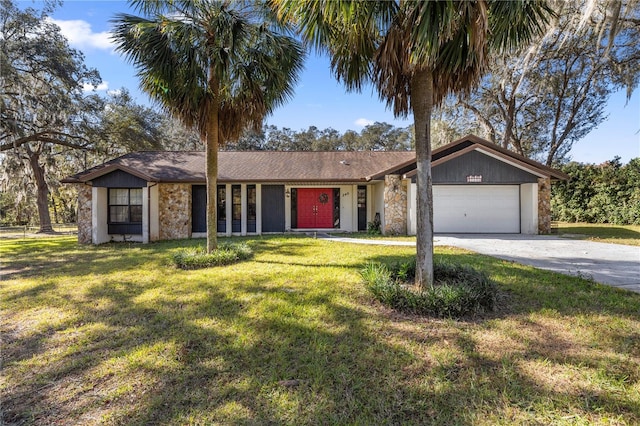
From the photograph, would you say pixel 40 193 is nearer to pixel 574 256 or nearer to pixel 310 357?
pixel 310 357

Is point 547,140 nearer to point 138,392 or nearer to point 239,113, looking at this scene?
point 239,113

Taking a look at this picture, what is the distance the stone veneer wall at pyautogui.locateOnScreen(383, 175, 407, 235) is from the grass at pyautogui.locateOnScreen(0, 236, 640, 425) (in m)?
7.66

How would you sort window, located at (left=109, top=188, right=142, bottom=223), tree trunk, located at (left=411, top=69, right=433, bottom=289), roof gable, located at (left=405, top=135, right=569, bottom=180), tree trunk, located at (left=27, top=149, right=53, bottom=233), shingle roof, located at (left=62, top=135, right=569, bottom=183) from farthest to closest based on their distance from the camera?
tree trunk, located at (left=27, top=149, right=53, bottom=233) < window, located at (left=109, top=188, right=142, bottom=223) < shingle roof, located at (left=62, top=135, right=569, bottom=183) < roof gable, located at (left=405, top=135, right=569, bottom=180) < tree trunk, located at (left=411, top=69, right=433, bottom=289)

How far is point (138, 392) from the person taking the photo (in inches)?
106

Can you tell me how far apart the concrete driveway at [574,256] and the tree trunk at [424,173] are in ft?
11.4

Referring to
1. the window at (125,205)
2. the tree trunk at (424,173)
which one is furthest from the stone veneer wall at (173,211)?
the tree trunk at (424,173)

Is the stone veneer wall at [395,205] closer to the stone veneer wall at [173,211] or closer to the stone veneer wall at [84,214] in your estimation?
the stone veneer wall at [173,211]

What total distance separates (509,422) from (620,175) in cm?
1897

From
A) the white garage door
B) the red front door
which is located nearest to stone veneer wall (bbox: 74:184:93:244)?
the red front door

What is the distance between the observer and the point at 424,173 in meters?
4.56

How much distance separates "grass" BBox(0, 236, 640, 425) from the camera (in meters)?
2.43

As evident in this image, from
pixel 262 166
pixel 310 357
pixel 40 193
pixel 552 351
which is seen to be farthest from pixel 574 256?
pixel 40 193

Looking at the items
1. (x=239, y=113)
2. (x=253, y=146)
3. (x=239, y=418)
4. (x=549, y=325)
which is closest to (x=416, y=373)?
(x=239, y=418)

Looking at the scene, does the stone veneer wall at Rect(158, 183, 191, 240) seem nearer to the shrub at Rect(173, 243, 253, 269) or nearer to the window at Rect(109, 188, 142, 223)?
the window at Rect(109, 188, 142, 223)
